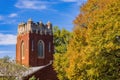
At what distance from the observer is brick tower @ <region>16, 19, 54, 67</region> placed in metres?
75.1

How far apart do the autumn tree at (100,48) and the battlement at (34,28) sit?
110 ft

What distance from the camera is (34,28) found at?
76312mm

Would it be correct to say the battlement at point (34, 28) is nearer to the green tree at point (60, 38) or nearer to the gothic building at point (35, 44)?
the gothic building at point (35, 44)

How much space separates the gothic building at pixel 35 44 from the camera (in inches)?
2958

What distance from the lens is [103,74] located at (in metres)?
40.5

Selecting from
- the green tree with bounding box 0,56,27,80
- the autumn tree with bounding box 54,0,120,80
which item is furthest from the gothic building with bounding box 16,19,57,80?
the autumn tree with bounding box 54,0,120,80

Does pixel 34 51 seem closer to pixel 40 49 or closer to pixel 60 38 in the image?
pixel 40 49

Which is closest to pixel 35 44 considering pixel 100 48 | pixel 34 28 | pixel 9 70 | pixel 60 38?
pixel 34 28

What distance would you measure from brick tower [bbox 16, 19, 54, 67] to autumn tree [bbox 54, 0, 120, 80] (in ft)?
107

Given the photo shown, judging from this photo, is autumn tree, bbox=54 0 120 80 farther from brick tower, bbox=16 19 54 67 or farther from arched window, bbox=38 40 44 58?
arched window, bbox=38 40 44 58

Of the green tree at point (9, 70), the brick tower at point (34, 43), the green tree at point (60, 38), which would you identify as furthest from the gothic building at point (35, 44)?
the green tree at point (9, 70)

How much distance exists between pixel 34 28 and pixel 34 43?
8.82 ft

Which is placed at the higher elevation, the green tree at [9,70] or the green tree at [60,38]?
the green tree at [60,38]

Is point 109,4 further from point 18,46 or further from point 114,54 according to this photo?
point 18,46
